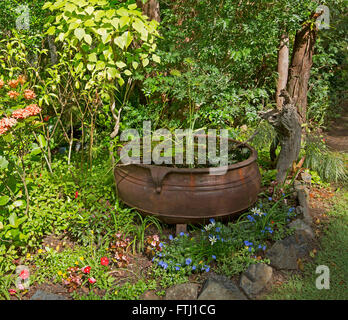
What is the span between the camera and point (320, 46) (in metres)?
5.26

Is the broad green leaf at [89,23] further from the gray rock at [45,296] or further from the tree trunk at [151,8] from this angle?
the gray rock at [45,296]

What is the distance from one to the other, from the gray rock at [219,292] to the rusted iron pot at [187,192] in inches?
20.4

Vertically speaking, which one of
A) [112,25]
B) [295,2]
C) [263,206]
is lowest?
[263,206]

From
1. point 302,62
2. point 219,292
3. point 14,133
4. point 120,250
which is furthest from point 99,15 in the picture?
point 302,62

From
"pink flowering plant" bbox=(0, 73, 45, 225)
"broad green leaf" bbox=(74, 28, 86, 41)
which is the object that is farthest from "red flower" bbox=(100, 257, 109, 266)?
"broad green leaf" bbox=(74, 28, 86, 41)

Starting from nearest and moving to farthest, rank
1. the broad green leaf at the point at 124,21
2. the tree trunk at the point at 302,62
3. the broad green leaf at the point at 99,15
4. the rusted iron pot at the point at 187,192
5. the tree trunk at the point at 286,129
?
the broad green leaf at the point at 124,21
the broad green leaf at the point at 99,15
the rusted iron pot at the point at 187,192
the tree trunk at the point at 286,129
the tree trunk at the point at 302,62

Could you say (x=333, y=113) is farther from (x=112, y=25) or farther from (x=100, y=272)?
(x=100, y=272)

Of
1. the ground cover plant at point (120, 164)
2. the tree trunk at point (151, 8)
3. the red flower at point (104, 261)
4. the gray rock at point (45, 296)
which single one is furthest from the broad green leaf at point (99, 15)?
the gray rock at point (45, 296)

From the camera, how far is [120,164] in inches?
108

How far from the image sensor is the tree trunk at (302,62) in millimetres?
4074

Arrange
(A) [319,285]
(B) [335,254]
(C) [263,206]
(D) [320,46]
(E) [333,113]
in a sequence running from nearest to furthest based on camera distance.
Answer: (A) [319,285] → (B) [335,254] → (C) [263,206] → (D) [320,46] → (E) [333,113]

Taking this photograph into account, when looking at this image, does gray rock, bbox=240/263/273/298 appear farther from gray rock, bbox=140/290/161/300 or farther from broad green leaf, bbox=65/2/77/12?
broad green leaf, bbox=65/2/77/12

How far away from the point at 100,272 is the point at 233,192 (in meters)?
1.13

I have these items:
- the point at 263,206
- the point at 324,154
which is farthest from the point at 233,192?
the point at 324,154
